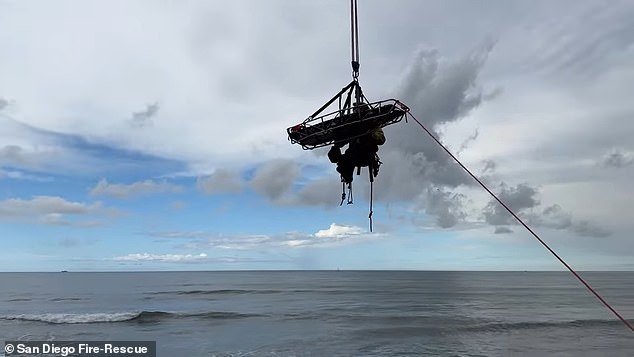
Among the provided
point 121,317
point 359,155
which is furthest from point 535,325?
point 121,317

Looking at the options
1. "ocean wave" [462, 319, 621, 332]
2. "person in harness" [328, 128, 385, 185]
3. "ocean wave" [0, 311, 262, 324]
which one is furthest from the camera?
"ocean wave" [0, 311, 262, 324]

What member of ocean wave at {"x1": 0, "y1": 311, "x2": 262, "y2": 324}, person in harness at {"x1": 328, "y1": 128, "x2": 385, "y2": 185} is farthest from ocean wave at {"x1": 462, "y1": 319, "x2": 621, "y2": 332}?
person in harness at {"x1": 328, "y1": 128, "x2": 385, "y2": 185}

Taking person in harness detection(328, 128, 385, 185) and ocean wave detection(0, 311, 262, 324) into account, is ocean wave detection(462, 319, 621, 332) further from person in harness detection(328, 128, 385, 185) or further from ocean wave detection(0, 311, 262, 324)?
person in harness detection(328, 128, 385, 185)

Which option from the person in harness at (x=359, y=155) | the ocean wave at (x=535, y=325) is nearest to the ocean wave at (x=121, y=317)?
the ocean wave at (x=535, y=325)

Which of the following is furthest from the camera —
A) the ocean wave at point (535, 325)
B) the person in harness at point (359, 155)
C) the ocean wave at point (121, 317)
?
the ocean wave at point (121, 317)

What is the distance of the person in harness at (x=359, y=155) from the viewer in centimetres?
1109

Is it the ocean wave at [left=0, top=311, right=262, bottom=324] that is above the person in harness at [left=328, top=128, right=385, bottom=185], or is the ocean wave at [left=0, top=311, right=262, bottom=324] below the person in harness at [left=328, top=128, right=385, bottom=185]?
below

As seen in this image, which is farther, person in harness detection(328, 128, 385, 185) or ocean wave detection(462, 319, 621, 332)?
ocean wave detection(462, 319, 621, 332)

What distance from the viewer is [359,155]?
37.0ft

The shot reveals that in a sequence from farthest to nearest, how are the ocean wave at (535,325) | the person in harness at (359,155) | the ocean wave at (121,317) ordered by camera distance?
the ocean wave at (121,317), the ocean wave at (535,325), the person in harness at (359,155)

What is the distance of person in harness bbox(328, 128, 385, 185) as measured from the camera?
1109 centimetres

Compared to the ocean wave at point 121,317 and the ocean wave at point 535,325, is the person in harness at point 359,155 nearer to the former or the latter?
the ocean wave at point 535,325

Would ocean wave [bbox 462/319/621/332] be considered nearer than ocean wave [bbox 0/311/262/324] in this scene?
Yes

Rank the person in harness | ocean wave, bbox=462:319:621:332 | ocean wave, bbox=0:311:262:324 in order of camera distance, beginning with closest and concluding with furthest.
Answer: the person in harness < ocean wave, bbox=462:319:621:332 < ocean wave, bbox=0:311:262:324
